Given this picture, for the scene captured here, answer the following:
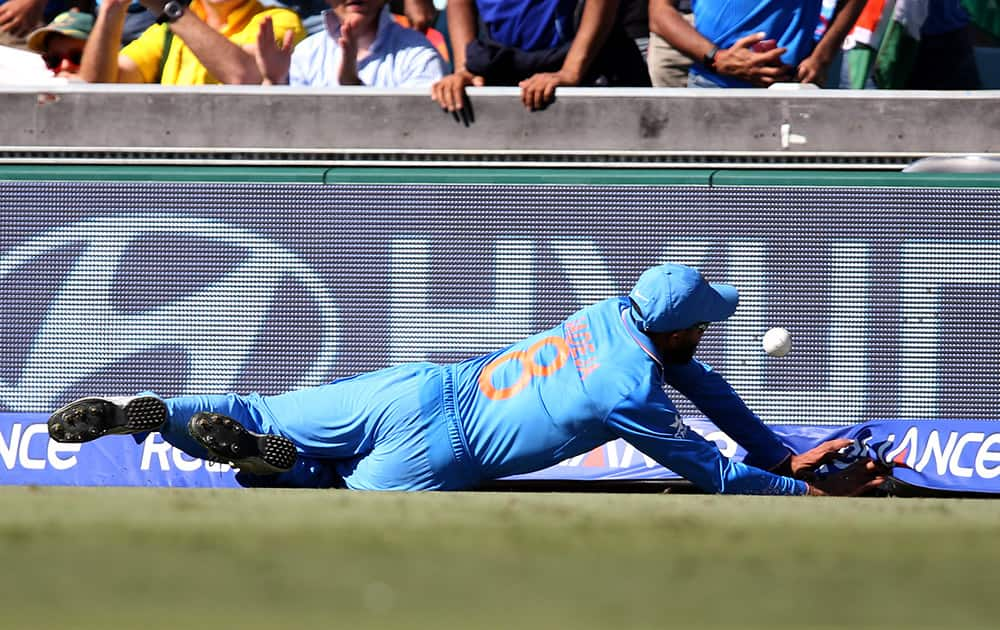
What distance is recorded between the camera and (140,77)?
7004 mm

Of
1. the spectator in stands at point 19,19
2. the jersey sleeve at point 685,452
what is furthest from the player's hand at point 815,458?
the spectator in stands at point 19,19

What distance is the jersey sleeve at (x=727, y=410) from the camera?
4.75 metres

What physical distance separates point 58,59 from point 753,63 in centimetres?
343

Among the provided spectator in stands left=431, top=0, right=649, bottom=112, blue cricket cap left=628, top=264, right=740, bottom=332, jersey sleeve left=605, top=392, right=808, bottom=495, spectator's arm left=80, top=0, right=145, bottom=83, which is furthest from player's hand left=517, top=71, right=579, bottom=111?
spectator's arm left=80, top=0, right=145, bottom=83

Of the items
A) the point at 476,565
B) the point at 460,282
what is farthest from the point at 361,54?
the point at 476,565

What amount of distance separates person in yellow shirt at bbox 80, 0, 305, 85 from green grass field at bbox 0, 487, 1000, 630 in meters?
4.44

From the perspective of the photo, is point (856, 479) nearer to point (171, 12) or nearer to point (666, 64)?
point (666, 64)

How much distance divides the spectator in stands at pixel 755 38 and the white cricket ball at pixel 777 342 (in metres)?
1.66

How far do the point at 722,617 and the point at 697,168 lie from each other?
3.73m

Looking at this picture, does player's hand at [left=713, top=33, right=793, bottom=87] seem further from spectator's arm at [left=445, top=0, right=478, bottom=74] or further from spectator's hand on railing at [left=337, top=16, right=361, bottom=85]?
spectator's hand on railing at [left=337, top=16, right=361, bottom=85]

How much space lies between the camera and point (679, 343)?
4.47m

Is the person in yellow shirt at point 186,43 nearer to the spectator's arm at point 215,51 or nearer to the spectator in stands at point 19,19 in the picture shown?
the spectator's arm at point 215,51

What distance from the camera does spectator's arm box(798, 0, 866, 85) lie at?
6.37m

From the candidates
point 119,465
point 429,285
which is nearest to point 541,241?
point 429,285
